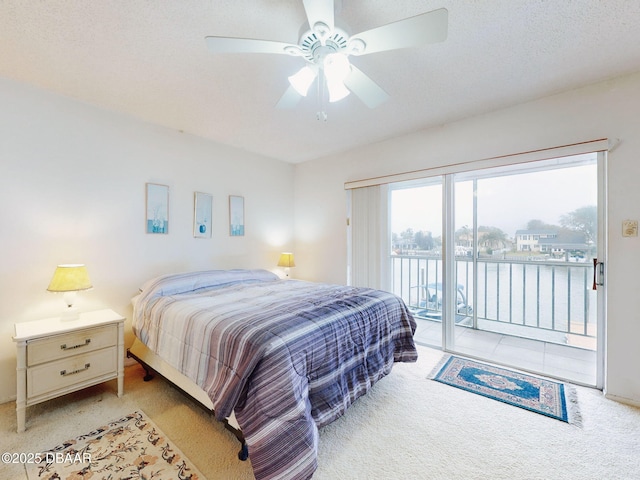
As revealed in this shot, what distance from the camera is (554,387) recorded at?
2270mm

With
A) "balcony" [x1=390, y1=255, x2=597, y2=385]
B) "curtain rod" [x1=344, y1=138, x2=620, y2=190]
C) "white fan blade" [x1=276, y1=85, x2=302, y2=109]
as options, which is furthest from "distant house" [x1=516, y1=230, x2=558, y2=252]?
"white fan blade" [x1=276, y1=85, x2=302, y2=109]

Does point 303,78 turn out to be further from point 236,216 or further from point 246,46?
point 236,216

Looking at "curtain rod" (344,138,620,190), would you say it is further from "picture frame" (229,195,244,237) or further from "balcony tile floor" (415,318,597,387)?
"balcony tile floor" (415,318,597,387)

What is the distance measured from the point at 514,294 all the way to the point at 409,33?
3.72m

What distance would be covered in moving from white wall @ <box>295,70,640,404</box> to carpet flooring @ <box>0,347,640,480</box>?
20.4 inches

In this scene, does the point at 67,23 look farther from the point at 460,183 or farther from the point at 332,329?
the point at 460,183

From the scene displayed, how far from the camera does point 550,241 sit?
3.19 m

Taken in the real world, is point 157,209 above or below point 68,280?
above

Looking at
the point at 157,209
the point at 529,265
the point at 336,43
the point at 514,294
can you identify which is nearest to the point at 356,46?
the point at 336,43

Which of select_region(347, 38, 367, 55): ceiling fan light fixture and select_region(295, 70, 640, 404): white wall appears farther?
select_region(295, 70, 640, 404): white wall

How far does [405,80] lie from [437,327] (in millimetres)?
3028

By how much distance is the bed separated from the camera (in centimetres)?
133

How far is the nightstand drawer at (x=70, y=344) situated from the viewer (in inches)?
72.2

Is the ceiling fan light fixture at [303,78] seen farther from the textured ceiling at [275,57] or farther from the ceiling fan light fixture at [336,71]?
the textured ceiling at [275,57]
